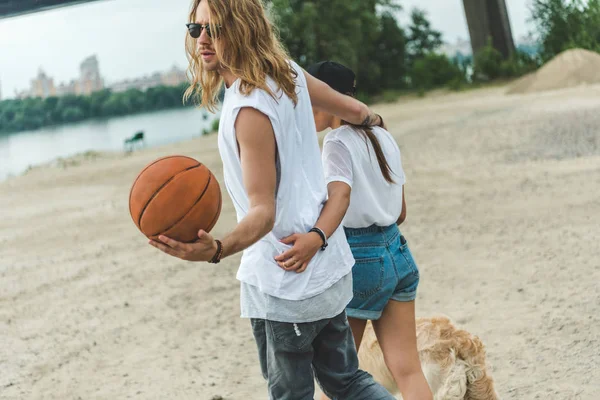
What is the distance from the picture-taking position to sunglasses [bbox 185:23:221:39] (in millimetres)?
2330

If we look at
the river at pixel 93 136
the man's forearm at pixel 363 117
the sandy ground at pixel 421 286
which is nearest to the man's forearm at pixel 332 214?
Result: the man's forearm at pixel 363 117

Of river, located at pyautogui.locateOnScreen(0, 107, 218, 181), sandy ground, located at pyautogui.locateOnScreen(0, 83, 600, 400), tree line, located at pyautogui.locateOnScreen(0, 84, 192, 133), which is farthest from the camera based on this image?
tree line, located at pyautogui.locateOnScreen(0, 84, 192, 133)

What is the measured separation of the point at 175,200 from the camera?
2.26 meters

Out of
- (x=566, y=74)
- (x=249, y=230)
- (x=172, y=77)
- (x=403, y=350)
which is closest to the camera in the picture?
(x=249, y=230)

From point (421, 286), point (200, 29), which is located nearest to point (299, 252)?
point (200, 29)

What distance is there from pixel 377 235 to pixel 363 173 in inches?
9.1

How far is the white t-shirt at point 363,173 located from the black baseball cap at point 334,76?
0.15 m

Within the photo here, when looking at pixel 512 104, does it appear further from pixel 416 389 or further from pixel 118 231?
pixel 416 389

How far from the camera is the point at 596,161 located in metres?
9.41

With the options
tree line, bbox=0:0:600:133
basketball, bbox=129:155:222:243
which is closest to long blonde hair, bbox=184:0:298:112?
basketball, bbox=129:155:222:243

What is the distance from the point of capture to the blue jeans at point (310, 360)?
8.01 feet

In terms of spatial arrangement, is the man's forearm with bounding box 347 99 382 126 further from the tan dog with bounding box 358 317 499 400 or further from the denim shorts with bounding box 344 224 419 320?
the tan dog with bounding box 358 317 499 400

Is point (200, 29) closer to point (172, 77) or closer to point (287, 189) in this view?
point (287, 189)

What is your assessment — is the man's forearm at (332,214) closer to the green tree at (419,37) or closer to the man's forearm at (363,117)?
the man's forearm at (363,117)
